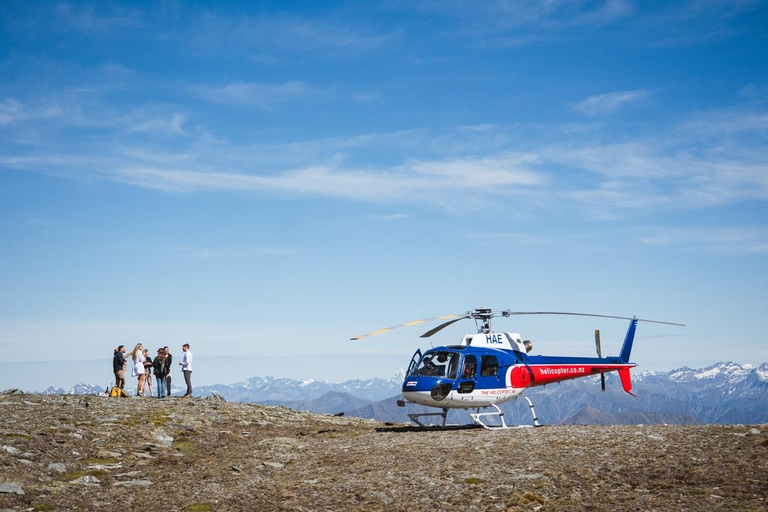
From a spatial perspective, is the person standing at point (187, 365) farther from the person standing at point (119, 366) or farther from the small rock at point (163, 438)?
the small rock at point (163, 438)

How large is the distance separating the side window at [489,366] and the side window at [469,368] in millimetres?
385

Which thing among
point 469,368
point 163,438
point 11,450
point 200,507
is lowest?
point 200,507

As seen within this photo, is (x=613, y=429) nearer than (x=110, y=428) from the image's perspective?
Yes

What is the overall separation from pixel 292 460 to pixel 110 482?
5.26 metres

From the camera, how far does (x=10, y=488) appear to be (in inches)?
715

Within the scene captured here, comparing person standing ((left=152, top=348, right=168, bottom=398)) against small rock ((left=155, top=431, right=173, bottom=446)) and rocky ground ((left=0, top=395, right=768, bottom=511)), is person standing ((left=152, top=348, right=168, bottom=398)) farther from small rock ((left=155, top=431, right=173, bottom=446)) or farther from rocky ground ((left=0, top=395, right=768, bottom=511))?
small rock ((left=155, top=431, right=173, bottom=446))

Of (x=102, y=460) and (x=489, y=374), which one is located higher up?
(x=489, y=374)

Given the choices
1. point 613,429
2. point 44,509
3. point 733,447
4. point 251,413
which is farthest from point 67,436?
point 733,447

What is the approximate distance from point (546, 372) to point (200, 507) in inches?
686

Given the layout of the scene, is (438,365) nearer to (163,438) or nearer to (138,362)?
(163,438)

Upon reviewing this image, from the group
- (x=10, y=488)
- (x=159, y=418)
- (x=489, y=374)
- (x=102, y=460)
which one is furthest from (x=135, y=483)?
(x=489, y=374)

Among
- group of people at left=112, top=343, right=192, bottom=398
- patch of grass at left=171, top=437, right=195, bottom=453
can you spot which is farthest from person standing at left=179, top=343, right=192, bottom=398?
patch of grass at left=171, top=437, right=195, bottom=453

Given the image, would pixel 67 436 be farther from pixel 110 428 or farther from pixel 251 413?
pixel 251 413

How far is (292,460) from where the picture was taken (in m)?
22.1
